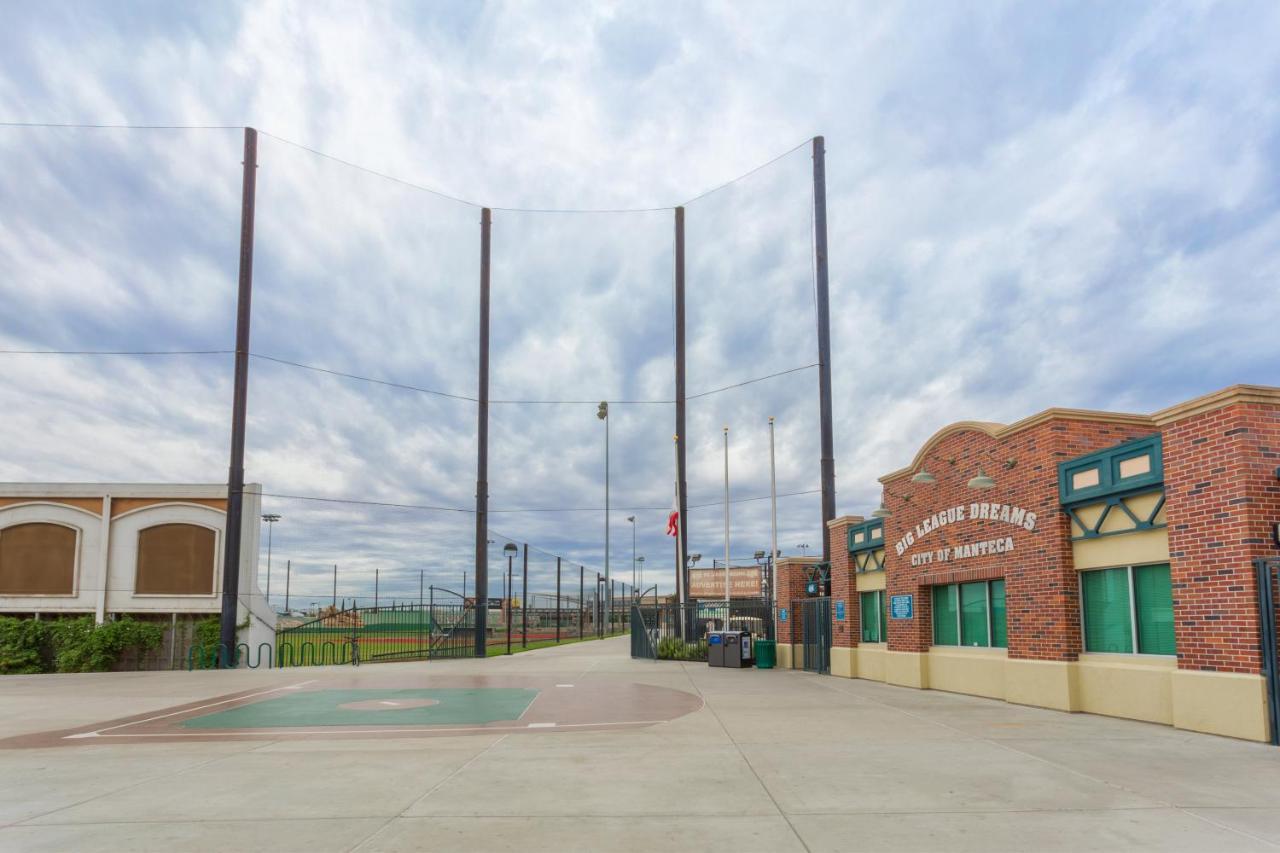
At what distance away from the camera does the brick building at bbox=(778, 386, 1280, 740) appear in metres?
13.0

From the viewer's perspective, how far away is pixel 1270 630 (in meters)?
12.5

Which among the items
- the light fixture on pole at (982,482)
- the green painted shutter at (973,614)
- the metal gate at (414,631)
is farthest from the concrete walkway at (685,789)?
→ the metal gate at (414,631)

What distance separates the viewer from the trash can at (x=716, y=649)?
101ft

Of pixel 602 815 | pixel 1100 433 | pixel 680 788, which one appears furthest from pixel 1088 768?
pixel 1100 433

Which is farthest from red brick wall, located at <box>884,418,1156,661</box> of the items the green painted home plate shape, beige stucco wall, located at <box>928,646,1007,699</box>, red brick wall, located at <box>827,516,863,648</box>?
the green painted home plate shape

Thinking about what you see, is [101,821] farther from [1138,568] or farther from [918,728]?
[1138,568]

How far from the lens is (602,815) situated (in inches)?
330

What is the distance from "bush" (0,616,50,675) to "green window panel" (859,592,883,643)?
2596 centimetres

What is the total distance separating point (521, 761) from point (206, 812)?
12.7ft

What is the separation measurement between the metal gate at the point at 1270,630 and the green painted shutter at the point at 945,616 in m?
8.68

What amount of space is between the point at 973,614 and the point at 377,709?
1282 centimetres

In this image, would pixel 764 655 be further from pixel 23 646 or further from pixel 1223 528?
pixel 23 646

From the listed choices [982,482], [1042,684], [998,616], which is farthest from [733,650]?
[982,482]

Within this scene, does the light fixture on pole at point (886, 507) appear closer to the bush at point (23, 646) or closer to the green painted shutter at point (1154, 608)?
the green painted shutter at point (1154, 608)
